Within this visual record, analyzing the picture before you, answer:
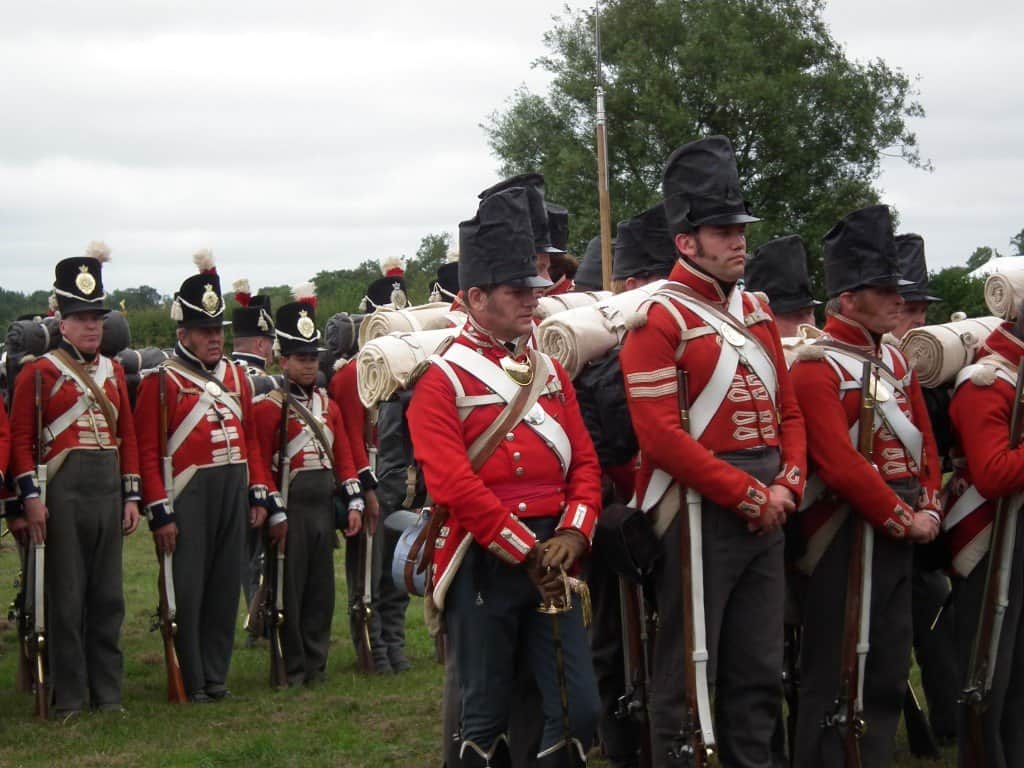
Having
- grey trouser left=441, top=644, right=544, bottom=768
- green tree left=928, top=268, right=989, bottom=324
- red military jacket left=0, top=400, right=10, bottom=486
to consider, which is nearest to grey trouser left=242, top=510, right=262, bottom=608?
red military jacket left=0, top=400, right=10, bottom=486

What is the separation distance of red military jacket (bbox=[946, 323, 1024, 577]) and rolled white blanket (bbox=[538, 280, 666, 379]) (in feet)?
4.46

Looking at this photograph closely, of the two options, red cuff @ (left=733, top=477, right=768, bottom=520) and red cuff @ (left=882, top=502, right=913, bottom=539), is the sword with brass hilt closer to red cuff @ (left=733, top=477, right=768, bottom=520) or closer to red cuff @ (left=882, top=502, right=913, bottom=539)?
red cuff @ (left=733, top=477, right=768, bottom=520)

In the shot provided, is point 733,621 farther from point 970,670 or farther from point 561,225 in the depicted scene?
point 561,225

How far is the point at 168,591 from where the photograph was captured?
8875 millimetres

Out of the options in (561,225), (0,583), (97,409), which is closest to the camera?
(561,225)

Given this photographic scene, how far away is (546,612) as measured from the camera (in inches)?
208

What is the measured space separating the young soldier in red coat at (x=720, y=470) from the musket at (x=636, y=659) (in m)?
0.43

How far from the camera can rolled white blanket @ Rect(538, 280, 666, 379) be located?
5.98m

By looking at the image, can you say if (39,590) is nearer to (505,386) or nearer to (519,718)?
(519,718)

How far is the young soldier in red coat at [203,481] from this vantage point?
8883 millimetres

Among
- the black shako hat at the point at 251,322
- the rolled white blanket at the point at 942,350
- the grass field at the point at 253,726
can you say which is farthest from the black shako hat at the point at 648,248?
the black shako hat at the point at 251,322

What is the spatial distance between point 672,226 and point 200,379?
4.04 metres

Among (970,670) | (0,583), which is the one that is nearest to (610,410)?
(970,670)

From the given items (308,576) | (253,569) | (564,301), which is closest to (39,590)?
(308,576)
